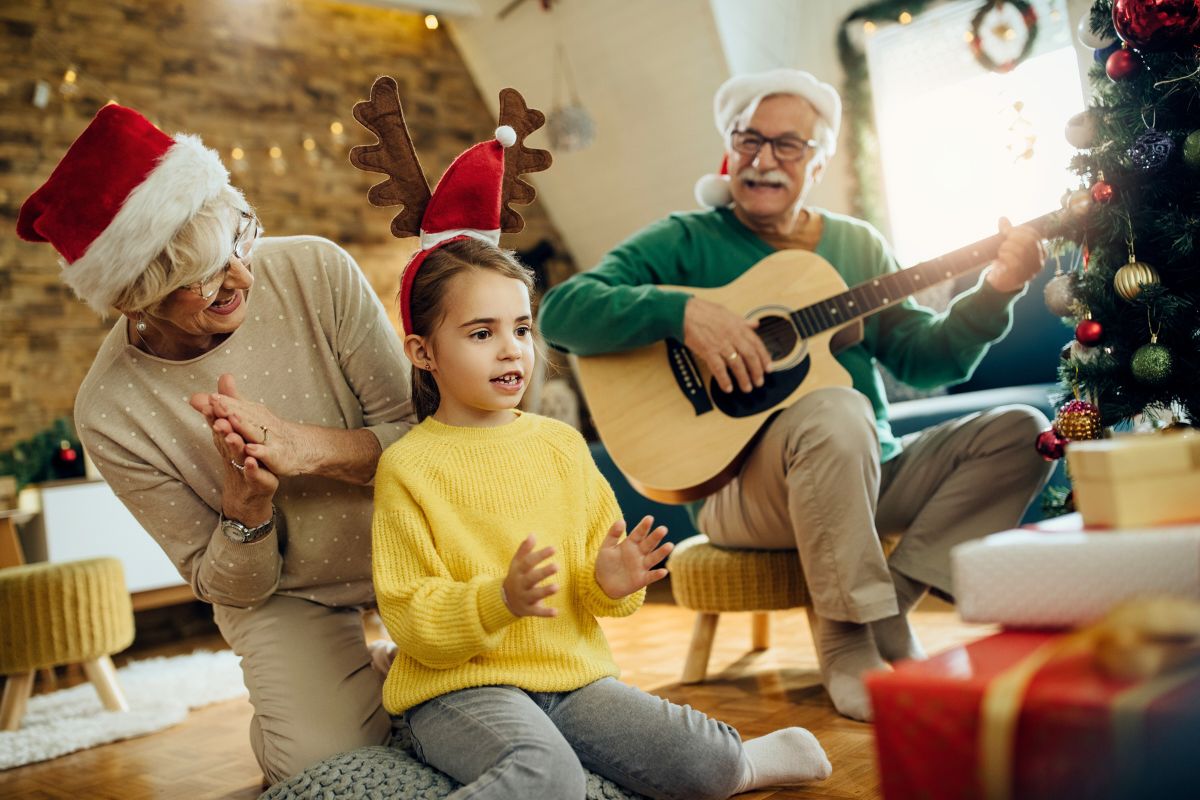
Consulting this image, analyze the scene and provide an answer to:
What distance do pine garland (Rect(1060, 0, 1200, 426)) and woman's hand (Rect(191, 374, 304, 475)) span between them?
1.25m

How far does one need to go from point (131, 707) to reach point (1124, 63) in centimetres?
265

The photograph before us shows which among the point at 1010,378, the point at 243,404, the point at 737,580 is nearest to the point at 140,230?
the point at 243,404

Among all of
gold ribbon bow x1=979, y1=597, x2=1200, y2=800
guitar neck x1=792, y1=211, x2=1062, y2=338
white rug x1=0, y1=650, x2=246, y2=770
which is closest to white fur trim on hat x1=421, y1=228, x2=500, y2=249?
guitar neck x1=792, y1=211, x2=1062, y2=338

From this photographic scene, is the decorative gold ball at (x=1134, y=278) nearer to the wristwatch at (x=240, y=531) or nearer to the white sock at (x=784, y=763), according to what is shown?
the white sock at (x=784, y=763)

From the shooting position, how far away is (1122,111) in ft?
5.21

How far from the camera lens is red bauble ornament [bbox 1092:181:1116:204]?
1.58m

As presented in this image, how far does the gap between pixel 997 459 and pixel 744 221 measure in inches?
28.1

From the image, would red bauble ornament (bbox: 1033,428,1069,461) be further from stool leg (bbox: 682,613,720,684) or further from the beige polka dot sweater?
the beige polka dot sweater

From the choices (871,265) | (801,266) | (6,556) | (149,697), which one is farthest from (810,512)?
(6,556)

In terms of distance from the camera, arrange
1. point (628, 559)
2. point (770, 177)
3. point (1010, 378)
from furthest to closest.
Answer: point (1010, 378) → point (770, 177) → point (628, 559)

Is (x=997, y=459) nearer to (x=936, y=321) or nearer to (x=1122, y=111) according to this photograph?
(x=936, y=321)

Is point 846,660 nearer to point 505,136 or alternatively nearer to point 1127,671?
point 505,136

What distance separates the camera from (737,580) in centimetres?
198

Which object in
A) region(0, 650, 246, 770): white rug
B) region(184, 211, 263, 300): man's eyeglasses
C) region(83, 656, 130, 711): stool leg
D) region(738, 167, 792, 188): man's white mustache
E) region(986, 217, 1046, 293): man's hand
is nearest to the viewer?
region(184, 211, 263, 300): man's eyeglasses
